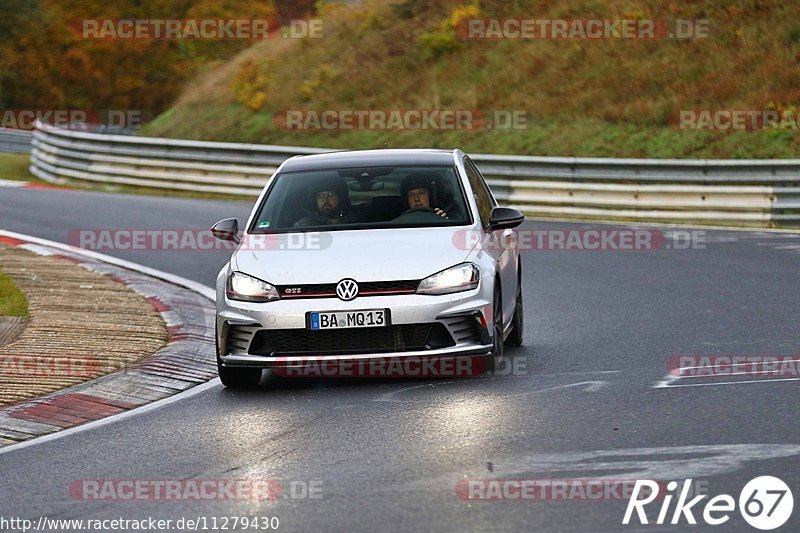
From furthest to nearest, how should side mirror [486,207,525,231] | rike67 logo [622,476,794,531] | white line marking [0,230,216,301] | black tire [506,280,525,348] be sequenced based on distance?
white line marking [0,230,216,301] → black tire [506,280,525,348] → side mirror [486,207,525,231] → rike67 logo [622,476,794,531]

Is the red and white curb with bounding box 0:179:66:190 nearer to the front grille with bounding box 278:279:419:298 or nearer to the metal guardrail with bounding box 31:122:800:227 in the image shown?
the metal guardrail with bounding box 31:122:800:227

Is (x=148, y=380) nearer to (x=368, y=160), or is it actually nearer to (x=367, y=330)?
(x=367, y=330)

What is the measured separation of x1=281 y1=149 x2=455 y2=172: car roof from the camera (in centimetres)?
1098

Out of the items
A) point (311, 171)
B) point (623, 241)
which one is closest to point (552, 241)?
point (623, 241)

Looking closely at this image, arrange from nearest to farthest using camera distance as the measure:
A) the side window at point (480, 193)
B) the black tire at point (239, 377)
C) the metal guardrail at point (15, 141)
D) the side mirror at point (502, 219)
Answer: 1. the black tire at point (239, 377)
2. the side mirror at point (502, 219)
3. the side window at point (480, 193)
4. the metal guardrail at point (15, 141)

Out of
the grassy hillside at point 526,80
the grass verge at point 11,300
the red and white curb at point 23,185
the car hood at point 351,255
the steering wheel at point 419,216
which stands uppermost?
the grassy hillside at point 526,80

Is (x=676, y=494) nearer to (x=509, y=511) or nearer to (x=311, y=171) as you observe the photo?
(x=509, y=511)

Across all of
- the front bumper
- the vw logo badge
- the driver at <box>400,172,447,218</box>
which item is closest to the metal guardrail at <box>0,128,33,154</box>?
the driver at <box>400,172,447,218</box>

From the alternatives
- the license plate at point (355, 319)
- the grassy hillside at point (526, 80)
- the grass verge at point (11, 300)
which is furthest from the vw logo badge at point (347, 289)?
the grassy hillside at point (526, 80)

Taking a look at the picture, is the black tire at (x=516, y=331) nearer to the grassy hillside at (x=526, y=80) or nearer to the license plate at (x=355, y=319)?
the license plate at (x=355, y=319)

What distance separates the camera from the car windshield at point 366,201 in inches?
416

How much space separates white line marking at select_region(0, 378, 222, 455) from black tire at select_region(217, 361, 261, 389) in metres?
0.21

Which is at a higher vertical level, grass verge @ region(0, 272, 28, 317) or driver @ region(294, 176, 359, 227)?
driver @ region(294, 176, 359, 227)

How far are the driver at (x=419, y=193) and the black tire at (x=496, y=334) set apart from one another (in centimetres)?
91
